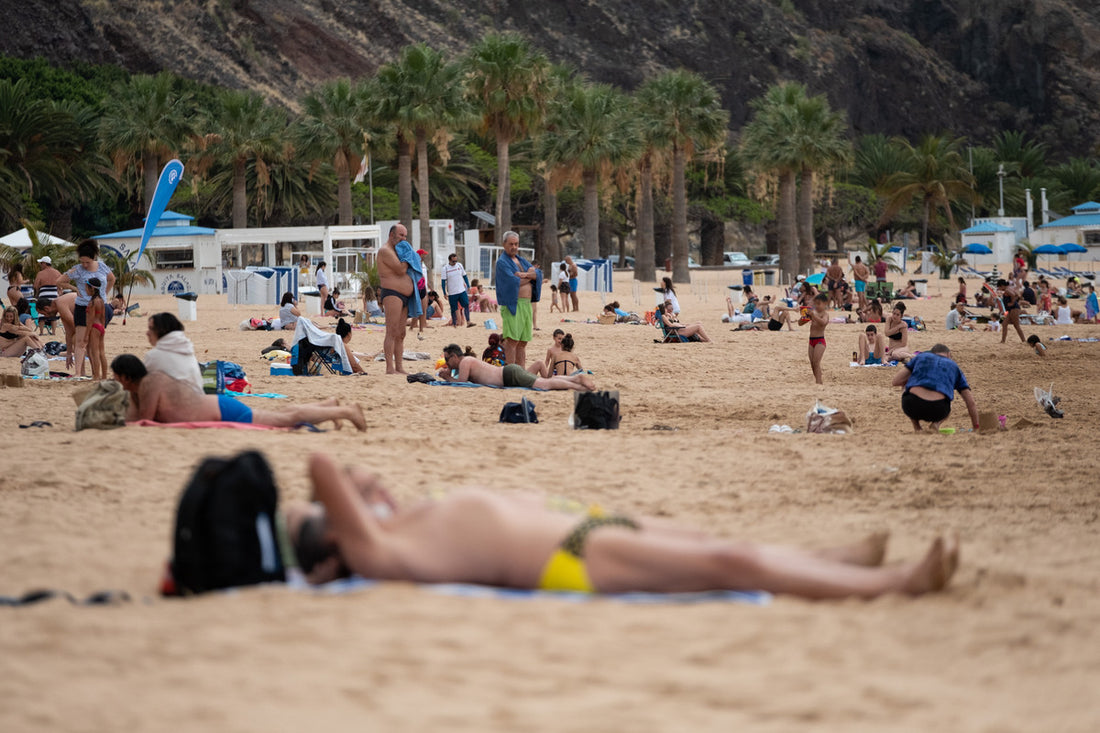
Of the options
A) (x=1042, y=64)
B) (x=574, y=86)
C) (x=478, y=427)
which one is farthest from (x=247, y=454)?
(x=1042, y=64)

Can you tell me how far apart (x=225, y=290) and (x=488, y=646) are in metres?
32.4

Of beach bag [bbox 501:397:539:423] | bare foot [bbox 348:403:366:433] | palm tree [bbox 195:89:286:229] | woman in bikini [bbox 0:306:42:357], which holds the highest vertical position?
palm tree [bbox 195:89:286:229]

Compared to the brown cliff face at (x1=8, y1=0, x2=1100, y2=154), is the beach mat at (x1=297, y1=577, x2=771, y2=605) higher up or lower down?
lower down

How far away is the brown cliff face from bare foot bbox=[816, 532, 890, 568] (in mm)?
68868

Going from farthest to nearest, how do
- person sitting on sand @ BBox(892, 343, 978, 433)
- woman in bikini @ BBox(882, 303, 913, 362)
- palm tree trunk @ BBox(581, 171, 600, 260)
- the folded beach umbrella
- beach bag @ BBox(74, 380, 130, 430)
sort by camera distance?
the folded beach umbrella
palm tree trunk @ BBox(581, 171, 600, 260)
woman in bikini @ BBox(882, 303, 913, 362)
person sitting on sand @ BBox(892, 343, 978, 433)
beach bag @ BBox(74, 380, 130, 430)

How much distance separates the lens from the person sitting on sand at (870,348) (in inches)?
580

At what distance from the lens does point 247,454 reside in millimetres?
3760

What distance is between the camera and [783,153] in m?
43.5

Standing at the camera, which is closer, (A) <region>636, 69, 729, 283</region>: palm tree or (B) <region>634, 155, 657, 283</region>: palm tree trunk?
(A) <region>636, 69, 729, 283</region>: palm tree

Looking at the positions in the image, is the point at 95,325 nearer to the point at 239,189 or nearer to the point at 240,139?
the point at 240,139

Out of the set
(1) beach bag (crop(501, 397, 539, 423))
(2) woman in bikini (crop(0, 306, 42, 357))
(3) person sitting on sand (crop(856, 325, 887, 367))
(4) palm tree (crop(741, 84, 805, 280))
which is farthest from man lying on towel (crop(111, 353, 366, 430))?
(4) palm tree (crop(741, 84, 805, 280))

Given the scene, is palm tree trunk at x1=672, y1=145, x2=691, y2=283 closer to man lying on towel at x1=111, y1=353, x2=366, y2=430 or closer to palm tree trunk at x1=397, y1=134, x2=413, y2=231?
palm tree trunk at x1=397, y1=134, x2=413, y2=231

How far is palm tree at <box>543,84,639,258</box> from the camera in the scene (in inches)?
1620

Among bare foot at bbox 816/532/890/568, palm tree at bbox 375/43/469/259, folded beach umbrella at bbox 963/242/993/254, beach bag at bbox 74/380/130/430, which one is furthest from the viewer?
folded beach umbrella at bbox 963/242/993/254
